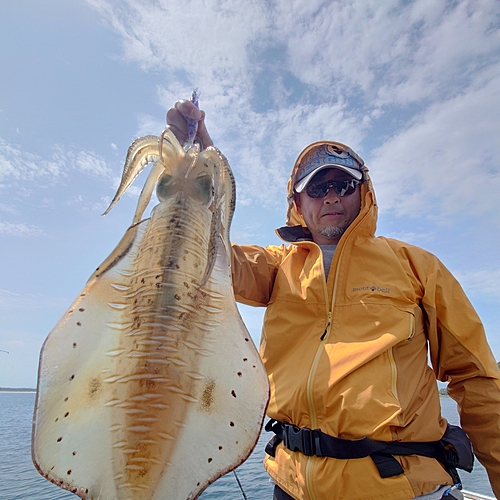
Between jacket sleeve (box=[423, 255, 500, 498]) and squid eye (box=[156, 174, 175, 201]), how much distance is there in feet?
8.07

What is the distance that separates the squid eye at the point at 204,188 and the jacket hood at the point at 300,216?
193 centimetres

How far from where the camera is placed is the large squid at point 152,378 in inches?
62.4

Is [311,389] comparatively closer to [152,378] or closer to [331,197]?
[152,378]

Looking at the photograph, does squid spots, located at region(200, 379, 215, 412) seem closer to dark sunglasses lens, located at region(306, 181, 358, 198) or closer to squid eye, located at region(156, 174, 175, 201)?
squid eye, located at region(156, 174, 175, 201)

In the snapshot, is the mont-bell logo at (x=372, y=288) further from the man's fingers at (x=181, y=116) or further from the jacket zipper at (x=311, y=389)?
the man's fingers at (x=181, y=116)

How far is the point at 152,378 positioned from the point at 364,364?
1.74m

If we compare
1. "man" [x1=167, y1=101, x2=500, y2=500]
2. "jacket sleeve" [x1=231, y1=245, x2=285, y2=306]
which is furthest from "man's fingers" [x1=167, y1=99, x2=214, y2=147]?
"jacket sleeve" [x1=231, y1=245, x2=285, y2=306]

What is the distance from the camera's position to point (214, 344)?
1892 millimetres

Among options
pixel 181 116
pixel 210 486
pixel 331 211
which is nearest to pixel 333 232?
pixel 331 211

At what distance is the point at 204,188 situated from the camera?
248cm

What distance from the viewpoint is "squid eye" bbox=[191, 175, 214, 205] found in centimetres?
247

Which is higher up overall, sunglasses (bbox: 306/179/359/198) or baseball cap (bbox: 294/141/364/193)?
baseball cap (bbox: 294/141/364/193)

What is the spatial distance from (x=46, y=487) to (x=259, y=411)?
15.0 meters

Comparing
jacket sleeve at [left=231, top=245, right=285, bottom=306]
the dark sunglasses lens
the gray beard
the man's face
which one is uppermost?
the dark sunglasses lens
